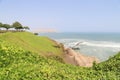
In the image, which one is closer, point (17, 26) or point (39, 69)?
point (39, 69)

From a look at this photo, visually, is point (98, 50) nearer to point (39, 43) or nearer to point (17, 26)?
point (17, 26)

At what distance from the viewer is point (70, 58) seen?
52656 millimetres

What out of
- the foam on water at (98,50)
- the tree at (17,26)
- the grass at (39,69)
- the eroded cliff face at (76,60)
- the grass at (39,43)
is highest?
the tree at (17,26)

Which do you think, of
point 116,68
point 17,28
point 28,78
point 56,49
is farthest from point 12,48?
point 17,28

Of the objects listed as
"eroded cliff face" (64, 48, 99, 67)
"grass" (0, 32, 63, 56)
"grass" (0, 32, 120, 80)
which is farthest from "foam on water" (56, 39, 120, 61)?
"grass" (0, 32, 120, 80)

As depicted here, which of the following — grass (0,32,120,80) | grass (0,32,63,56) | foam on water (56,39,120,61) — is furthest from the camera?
foam on water (56,39,120,61)

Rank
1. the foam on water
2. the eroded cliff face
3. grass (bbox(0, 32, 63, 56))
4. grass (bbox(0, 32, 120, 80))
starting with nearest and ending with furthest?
grass (bbox(0, 32, 120, 80))
the eroded cliff face
grass (bbox(0, 32, 63, 56))
the foam on water

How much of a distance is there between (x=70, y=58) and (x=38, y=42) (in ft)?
28.3

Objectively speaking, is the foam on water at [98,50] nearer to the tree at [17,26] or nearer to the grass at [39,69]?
the tree at [17,26]

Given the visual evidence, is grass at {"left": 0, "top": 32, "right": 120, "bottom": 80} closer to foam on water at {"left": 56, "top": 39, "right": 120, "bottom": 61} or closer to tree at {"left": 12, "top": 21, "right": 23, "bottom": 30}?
foam on water at {"left": 56, "top": 39, "right": 120, "bottom": 61}

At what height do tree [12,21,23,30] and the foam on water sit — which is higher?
tree [12,21,23,30]

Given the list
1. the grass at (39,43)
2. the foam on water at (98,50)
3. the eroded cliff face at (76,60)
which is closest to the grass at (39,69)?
the eroded cliff face at (76,60)

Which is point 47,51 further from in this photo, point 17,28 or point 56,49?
point 17,28

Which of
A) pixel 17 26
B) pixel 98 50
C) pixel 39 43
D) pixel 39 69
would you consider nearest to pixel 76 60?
pixel 39 43
